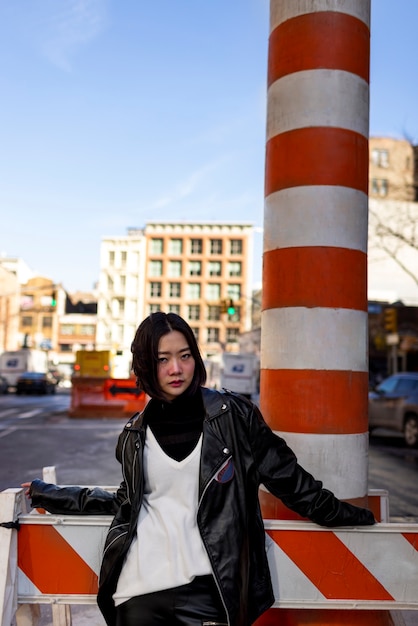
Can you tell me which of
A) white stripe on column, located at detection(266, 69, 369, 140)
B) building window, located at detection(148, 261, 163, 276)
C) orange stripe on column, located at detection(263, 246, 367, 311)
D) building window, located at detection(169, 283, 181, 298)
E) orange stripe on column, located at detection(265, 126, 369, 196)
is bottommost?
orange stripe on column, located at detection(263, 246, 367, 311)

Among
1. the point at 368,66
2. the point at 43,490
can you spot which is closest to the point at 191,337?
the point at 43,490

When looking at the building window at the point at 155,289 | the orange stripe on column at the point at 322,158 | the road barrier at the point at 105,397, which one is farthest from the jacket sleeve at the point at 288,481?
the building window at the point at 155,289

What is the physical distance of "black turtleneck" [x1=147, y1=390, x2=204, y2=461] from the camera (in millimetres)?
1882

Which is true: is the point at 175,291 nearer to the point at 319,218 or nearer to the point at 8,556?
the point at 319,218

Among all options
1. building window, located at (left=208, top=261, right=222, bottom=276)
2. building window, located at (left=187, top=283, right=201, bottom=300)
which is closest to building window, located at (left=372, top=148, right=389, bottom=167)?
building window, located at (left=208, top=261, right=222, bottom=276)

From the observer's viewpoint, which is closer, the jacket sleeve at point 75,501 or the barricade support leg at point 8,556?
the barricade support leg at point 8,556

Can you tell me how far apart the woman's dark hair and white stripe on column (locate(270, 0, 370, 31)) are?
1.72 m

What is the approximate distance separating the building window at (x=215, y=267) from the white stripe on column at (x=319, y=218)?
6961cm

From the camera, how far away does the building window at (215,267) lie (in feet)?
237

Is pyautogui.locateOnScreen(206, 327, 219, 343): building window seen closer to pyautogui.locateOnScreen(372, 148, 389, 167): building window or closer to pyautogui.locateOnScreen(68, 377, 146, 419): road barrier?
pyautogui.locateOnScreen(372, 148, 389, 167): building window

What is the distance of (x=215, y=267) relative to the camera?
7212 centimetres

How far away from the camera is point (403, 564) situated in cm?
202

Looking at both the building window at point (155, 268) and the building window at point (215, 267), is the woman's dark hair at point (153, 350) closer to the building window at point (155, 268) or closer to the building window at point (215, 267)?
the building window at point (215, 267)

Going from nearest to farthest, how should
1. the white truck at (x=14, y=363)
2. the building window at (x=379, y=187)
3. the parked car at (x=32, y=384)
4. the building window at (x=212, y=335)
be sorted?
the parked car at (x=32, y=384), the white truck at (x=14, y=363), the building window at (x=379, y=187), the building window at (x=212, y=335)
